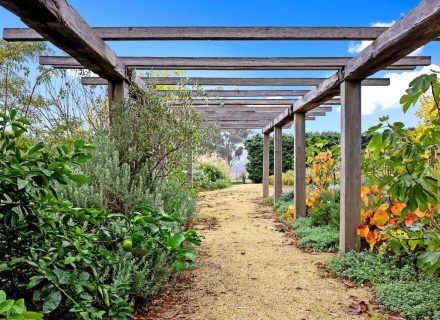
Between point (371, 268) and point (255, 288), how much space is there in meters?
1.24

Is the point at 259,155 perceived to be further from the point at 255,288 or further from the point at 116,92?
the point at 255,288

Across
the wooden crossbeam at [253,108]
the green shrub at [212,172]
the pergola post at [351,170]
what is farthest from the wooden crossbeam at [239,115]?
the green shrub at [212,172]

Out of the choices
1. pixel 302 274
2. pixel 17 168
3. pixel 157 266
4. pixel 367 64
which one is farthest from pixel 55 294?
pixel 367 64

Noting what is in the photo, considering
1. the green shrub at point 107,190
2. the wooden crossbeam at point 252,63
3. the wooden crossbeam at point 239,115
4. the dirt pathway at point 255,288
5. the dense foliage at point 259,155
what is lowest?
the dirt pathway at point 255,288

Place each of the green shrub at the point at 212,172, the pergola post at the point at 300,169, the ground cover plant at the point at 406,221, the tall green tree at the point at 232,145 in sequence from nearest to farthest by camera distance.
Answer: the ground cover plant at the point at 406,221
the pergola post at the point at 300,169
the green shrub at the point at 212,172
the tall green tree at the point at 232,145

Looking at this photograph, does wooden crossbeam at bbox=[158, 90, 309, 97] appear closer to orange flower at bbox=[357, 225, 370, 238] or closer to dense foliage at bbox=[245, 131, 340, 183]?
orange flower at bbox=[357, 225, 370, 238]

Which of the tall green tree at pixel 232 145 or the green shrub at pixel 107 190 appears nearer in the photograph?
the green shrub at pixel 107 190

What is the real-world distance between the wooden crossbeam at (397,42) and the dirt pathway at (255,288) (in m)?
2.19

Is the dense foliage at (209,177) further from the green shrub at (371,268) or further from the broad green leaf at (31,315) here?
the broad green leaf at (31,315)

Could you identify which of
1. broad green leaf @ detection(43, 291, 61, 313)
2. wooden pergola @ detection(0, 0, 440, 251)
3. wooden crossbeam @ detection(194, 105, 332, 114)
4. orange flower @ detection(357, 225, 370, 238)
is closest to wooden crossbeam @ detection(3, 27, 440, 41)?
wooden pergola @ detection(0, 0, 440, 251)

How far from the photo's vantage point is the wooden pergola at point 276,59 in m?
2.59

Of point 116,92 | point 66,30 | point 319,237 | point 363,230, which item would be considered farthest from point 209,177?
point 66,30

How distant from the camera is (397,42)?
2.96m

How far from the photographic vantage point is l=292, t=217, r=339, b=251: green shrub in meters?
4.73
